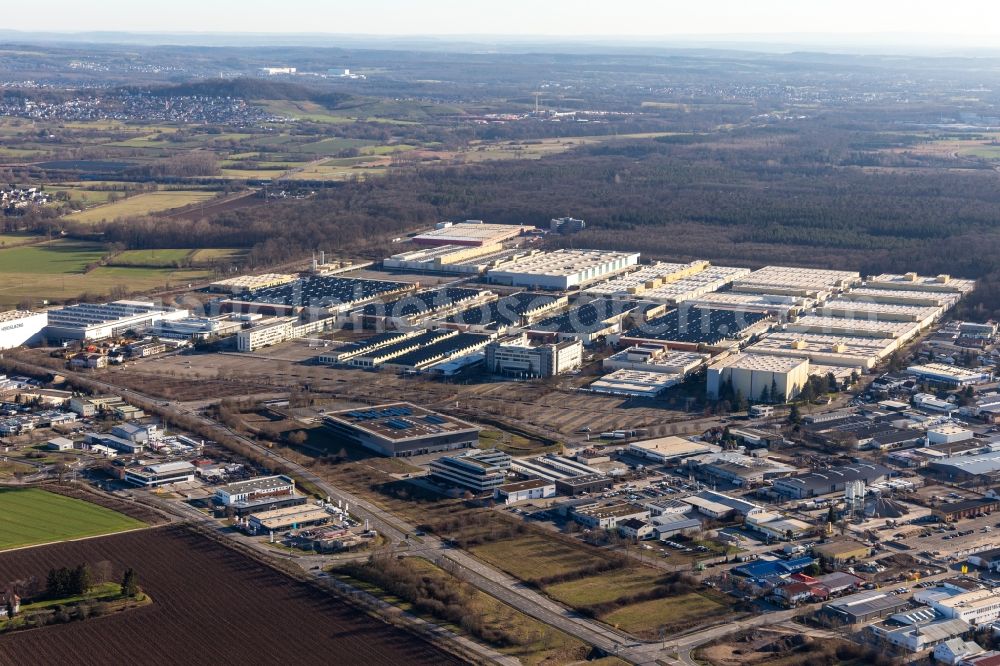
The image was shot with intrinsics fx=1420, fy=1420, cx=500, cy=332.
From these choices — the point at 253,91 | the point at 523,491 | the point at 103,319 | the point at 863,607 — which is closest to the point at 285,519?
the point at 523,491

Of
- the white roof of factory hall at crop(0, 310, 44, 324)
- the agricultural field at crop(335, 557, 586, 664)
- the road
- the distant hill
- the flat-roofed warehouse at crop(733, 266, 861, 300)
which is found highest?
the distant hill

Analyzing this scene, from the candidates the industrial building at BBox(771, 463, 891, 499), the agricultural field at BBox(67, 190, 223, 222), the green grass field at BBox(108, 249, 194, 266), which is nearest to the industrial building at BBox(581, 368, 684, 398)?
the industrial building at BBox(771, 463, 891, 499)

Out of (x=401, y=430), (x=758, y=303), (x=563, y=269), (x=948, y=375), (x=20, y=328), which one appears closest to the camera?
(x=401, y=430)

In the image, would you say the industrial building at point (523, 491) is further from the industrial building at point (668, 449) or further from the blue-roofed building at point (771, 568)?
the blue-roofed building at point (771, 568)

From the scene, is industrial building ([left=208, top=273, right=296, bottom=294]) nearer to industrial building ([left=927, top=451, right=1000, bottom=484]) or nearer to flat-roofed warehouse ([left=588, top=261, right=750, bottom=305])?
flat-roofed warehouse ([left=588, top=261, right=750, bottom=305])

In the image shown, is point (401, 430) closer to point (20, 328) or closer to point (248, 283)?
point (20, 328)

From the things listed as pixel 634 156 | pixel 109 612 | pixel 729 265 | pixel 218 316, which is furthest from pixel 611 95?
pixel 109 612

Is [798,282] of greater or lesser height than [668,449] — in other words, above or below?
above

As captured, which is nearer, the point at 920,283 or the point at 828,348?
the point at 828,348
